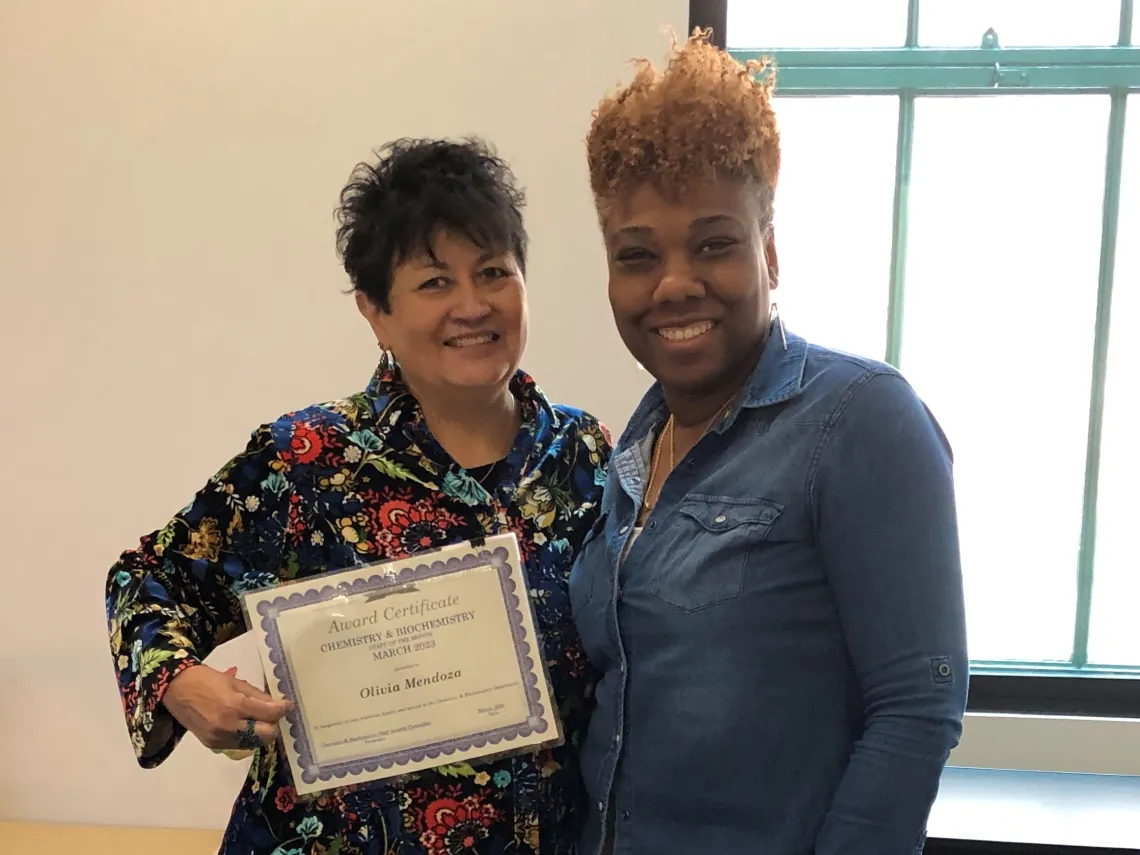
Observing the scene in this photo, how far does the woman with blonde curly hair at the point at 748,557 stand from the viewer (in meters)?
0.90

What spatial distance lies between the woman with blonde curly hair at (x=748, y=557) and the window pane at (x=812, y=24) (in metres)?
1.09

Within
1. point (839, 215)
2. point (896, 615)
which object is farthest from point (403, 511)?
point (839, 215)

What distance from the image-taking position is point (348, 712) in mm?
1184

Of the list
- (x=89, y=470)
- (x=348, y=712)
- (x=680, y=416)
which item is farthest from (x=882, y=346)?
(x=89, y=470)

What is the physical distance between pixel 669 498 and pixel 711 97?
47 cm

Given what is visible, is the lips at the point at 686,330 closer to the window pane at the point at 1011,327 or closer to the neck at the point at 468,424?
the neck at the point at 468,424

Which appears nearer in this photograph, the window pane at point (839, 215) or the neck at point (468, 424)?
the neck at point (468, 424)

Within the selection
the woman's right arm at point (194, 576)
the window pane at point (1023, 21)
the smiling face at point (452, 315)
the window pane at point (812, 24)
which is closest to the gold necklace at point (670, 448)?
the smiling face at point (452, 315)

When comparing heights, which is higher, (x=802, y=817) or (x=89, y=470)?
(x=89, y=470)

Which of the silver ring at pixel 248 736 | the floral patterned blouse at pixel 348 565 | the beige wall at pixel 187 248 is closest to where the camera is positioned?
the silver ring at pixel 248 736

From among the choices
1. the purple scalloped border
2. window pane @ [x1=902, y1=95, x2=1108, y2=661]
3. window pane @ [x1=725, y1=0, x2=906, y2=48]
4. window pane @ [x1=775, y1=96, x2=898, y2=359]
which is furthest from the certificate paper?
window pane @ [x1=725, y1=0, x2=906, y2=48]

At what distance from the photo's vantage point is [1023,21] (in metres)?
2.08

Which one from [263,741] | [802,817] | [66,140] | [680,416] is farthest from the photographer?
[66,140]

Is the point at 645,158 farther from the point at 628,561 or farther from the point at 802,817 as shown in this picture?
the point at 802,817
